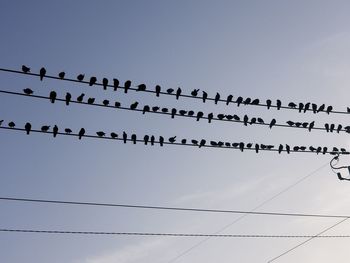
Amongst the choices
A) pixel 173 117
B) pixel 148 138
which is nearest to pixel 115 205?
pixel 148 138

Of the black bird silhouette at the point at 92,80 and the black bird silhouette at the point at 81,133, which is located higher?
the black bird silhouette at the point at 92,80

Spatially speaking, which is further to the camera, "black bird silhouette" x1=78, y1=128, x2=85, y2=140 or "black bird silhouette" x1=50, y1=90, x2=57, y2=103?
"black bird silhouette" x1=78, y1=128, x2=85, y2=140

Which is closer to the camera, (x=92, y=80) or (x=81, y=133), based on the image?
(x=92, y=80)

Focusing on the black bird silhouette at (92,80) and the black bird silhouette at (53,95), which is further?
the black bird silhouette at (92,80)

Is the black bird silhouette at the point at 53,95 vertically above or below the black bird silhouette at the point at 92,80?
below

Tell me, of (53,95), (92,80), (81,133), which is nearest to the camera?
(53,95)

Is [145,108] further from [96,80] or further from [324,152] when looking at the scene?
[324,152]

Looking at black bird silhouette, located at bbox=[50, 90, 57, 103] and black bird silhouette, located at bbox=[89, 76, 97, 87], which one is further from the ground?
black bird silhouette, located at bbox=[89, 76, 97, 87]

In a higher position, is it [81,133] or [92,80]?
[92,80]

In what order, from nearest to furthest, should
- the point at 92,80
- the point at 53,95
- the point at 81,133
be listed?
the point at 53,95 → the point at 92,80 → the point at 81,133

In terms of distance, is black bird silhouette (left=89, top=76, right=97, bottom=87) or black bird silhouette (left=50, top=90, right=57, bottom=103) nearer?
black bird silhouette (left=50, top=90, right=57, bottom=103)

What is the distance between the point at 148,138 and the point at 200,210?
14.7 feet

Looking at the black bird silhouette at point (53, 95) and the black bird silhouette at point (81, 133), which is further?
the black bird silhouette at point (81, 133)

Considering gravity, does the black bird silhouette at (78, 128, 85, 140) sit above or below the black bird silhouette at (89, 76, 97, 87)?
below
